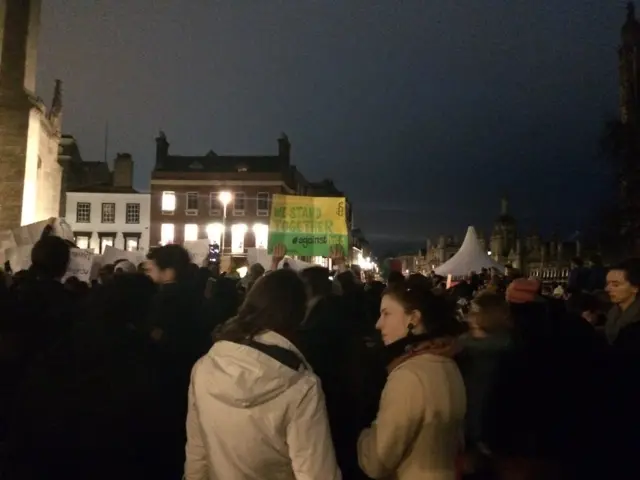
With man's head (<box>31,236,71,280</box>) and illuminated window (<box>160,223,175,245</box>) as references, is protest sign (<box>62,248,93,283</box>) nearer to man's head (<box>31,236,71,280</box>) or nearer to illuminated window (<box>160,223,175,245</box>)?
man's head (<box>31,236,71,280</box>)

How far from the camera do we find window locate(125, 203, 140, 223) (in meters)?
59.5

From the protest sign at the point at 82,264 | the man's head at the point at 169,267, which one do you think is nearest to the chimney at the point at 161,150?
the protest sign at the point at 82,264

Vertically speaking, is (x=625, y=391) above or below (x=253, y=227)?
below

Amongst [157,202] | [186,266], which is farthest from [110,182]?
[186,266]

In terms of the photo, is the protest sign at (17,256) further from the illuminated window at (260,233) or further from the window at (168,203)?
the window at (168,203)

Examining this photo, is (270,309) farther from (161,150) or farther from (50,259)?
(161,150)

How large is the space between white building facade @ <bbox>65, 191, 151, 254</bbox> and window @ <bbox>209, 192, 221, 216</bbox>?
598 centimetres

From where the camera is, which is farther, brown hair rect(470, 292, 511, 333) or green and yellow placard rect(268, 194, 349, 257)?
green and yellow placard rect(268, 194, 349, 257)

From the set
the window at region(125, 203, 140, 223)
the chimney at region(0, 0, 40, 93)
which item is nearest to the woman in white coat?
the chimney at region(0, 0, 40, 93)

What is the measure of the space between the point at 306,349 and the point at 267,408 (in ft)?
5.82

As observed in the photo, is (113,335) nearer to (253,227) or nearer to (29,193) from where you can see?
(29,193)

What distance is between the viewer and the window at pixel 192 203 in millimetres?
62312

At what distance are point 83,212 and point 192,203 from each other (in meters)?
9.36

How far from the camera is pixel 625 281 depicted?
18.5 ft
